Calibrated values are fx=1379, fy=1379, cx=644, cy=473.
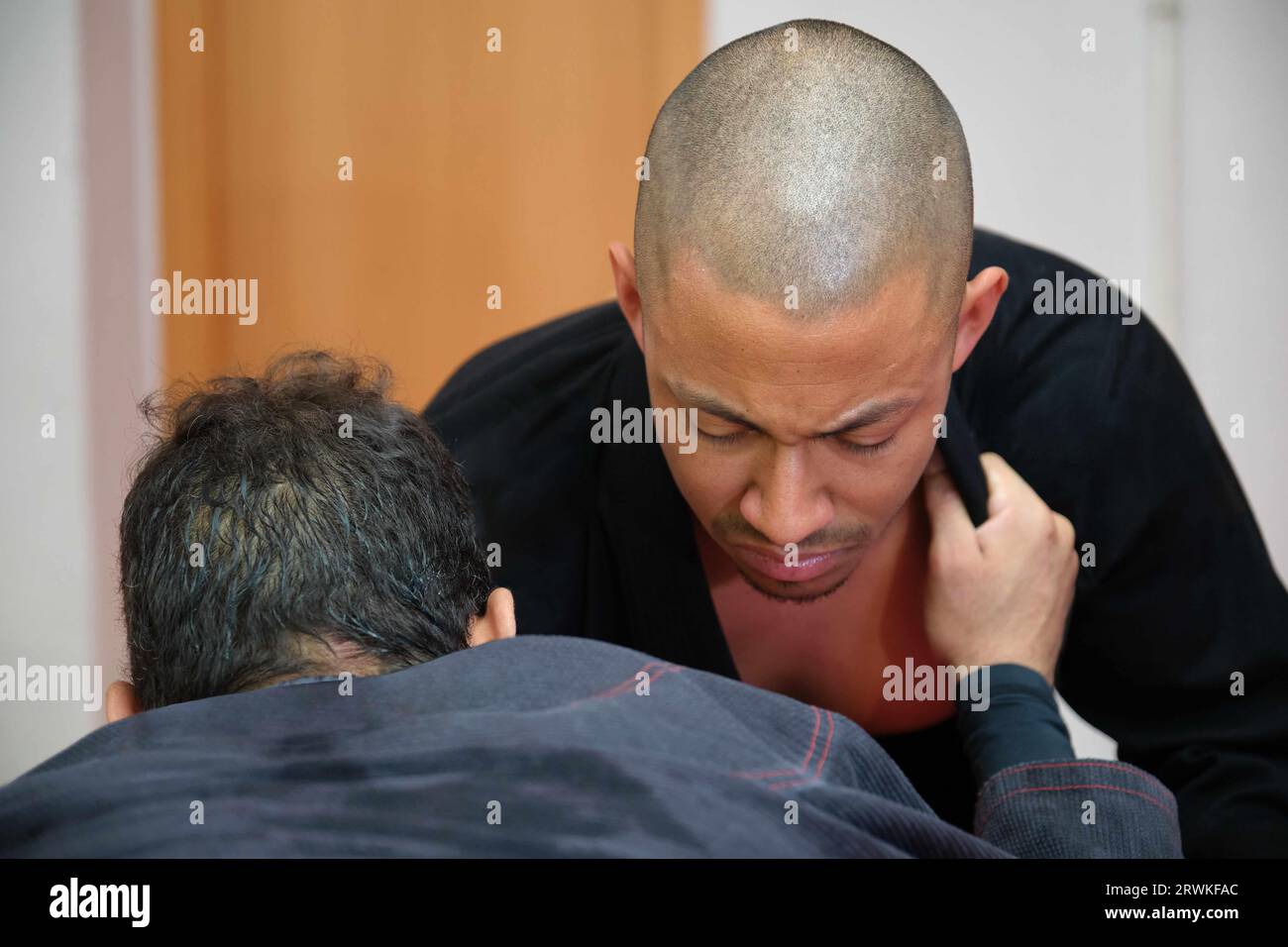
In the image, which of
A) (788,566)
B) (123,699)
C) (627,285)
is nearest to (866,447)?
(788,566)

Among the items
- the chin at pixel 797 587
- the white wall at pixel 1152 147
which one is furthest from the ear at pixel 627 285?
the white wall at pixel 1152 147

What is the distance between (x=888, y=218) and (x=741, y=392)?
16 cm

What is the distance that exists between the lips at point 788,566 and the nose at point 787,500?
54mm

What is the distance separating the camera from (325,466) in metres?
0.80

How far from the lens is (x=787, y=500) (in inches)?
39.2

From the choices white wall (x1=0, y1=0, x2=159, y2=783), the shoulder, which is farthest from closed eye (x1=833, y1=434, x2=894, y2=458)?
white wall (x1=0, y1=0, x2=159, y2=783)

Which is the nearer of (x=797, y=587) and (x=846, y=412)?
(x=846, y=412)

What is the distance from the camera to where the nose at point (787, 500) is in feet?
3.26

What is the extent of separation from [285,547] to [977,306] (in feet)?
1.91

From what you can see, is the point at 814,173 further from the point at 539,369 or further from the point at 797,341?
the point at 539,369

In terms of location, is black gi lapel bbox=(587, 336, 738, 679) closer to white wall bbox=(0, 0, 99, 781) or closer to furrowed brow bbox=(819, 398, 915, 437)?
furrowed brow bbox=(819, 398, 915, 437)

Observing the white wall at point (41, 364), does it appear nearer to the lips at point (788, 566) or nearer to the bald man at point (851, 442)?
the bald man at point (851, 442)

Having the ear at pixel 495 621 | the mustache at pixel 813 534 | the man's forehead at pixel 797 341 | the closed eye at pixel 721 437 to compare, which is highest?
the man's forehead at pixel 797 341
